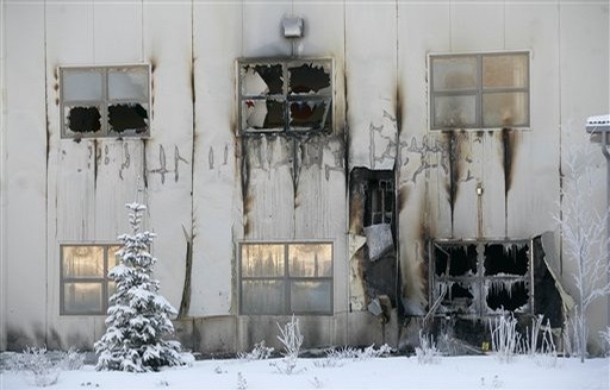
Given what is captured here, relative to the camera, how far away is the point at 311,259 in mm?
13812

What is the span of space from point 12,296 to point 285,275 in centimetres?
436

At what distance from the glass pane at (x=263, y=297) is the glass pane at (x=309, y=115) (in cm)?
243

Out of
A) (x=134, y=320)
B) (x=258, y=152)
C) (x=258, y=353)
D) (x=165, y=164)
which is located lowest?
(x=258, y=353)

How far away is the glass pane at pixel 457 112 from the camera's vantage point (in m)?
13.6

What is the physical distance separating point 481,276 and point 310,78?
3963 millimetres

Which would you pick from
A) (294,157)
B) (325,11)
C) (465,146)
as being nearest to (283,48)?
(325,11)

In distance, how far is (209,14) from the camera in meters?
14.0

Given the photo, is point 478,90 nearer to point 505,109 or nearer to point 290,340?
point 505,109

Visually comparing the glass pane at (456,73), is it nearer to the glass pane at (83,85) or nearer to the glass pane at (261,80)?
the glass pane at (261,80)

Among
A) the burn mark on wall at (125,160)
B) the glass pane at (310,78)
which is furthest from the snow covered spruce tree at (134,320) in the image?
the glass pane at (310,78)

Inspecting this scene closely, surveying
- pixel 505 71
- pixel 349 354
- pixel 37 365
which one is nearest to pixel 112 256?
pixel 37 365

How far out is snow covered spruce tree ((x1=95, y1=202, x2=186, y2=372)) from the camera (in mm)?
11656

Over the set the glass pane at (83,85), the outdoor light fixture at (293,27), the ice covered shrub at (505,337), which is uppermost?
the outdoor light fixture at (293,27)

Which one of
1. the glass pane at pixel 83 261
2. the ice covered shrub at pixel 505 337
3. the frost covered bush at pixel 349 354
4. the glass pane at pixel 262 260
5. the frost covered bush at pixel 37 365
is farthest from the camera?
the glass pane at pixel 83 261
